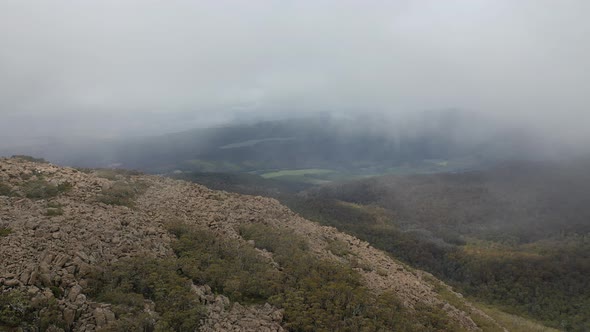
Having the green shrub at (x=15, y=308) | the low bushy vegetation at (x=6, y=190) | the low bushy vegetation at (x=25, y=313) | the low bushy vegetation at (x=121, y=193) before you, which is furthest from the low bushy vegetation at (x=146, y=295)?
the low bushy vegetation at (x=6, y=190)

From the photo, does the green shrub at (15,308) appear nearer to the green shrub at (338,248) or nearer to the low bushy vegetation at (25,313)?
the low bushy vegetation at (25,313)

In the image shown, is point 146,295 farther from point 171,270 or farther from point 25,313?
point 25,313

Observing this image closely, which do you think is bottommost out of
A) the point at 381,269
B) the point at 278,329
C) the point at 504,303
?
the point at 504,303

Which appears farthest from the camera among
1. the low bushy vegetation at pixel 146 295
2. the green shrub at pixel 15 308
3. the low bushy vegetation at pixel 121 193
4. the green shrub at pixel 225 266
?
the low bushy vegetation at pixel 121 193

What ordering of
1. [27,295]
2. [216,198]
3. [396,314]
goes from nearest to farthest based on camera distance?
[27,295] < [396,314] < [216,198]

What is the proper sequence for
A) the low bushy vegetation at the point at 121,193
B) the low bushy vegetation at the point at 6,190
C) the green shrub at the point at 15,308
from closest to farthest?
the green shrub at the point at 15,308 < the low bushy vegetation at the point at 6,190 < the low bushy vegetation at the point at 121,193

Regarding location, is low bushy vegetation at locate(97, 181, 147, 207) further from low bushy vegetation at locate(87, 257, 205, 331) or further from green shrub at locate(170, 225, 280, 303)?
low bushy vegetation at locate(87, 257, 205, 331)

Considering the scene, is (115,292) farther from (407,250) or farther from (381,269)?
(407,250)

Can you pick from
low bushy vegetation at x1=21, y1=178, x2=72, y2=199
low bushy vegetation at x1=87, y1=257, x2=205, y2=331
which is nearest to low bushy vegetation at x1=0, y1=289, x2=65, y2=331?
low bushy vegetation at x1=87, y1=257, x2=205, y2=331

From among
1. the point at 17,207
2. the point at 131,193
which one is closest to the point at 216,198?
the point at 131,193
